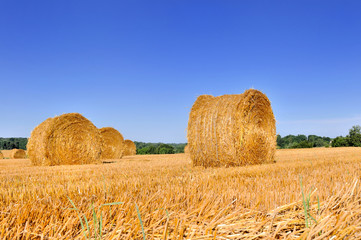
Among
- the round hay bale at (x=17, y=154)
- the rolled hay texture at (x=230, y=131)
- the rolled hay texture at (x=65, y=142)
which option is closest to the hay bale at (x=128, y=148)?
the round hay bale at (x=17, y=154)

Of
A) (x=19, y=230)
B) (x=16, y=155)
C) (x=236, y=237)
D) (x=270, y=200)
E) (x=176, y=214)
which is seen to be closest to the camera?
(x=236, y=237)

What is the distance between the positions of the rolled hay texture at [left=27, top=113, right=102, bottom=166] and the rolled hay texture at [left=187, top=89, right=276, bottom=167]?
4.41m

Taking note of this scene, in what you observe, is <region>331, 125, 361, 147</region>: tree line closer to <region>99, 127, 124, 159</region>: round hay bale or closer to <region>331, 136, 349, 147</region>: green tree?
<region>331, 136, 349, 147</region>: green tree

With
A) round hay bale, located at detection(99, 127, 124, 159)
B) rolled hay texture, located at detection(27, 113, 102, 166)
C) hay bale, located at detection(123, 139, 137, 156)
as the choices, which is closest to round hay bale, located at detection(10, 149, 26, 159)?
hay bale, located at detection(123, 139, 137, 156)

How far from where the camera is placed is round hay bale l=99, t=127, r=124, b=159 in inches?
654

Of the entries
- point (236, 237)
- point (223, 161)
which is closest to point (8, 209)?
point (236, 237)

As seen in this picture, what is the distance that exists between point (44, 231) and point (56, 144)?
9.09 meters

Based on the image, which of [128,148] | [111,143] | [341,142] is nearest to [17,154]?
[128,148]

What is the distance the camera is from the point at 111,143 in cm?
1677

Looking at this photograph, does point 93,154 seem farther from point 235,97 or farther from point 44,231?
point 44,231

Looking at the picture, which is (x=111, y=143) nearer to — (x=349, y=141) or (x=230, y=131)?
(x=230, y=131)

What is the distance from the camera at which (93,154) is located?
10844mm

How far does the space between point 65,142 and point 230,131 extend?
6.23 m

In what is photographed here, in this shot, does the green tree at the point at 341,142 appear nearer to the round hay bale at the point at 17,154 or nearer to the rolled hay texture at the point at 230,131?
the rolled hay texture at the point at 230,131
